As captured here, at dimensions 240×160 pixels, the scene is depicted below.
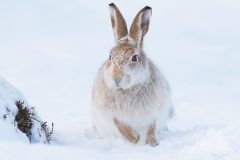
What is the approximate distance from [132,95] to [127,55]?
2.28 feet

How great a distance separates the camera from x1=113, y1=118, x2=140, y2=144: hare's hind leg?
7.12 meters

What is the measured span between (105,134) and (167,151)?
1866mm

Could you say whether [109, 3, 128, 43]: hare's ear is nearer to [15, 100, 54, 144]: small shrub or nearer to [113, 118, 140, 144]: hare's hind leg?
[113, 118, 140, 144]: hare's hind leg

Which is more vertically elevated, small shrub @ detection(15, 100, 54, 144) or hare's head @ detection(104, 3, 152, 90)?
hare's head @ detection(104, 3, 152, 90)

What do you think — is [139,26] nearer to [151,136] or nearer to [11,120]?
[151,136]

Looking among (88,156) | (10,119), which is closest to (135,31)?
(10,119)

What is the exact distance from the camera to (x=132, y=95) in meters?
7.13

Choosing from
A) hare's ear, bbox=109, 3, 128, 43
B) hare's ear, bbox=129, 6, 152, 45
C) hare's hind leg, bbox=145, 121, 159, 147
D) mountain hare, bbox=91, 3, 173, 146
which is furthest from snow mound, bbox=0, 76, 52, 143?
hare's ear, bbox=129, 6, 152, 45

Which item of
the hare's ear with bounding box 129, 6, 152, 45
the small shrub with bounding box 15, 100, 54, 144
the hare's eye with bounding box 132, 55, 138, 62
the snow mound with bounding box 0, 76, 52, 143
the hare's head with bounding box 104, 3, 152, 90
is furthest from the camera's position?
the hare's ear with bounding box 129, 6, 152, 45

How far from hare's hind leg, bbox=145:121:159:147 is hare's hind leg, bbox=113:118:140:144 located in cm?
18

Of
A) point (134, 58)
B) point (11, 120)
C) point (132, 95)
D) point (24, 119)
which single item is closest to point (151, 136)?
point (132, 95)

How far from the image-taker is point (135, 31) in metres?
7.26

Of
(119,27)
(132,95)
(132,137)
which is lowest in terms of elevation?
(132,137)

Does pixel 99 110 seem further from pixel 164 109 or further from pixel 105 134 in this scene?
pixel 164 109
